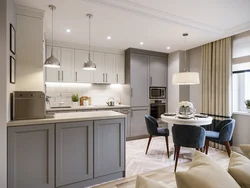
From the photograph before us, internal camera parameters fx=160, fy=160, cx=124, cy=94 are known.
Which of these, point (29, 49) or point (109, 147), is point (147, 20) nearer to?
point (29, 49)

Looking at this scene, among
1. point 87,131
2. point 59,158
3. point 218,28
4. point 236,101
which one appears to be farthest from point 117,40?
point 236,101

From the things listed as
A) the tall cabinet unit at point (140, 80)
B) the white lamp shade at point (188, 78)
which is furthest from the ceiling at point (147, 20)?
the white lamp shade at point (188, 78)

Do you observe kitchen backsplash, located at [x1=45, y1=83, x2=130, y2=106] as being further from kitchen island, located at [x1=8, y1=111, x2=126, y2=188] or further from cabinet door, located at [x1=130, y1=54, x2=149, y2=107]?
kitchen island, located at [x1=8, y1=111, x2=126, y2=188]

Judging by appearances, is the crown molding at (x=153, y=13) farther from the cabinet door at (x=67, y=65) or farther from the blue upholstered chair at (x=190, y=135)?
the cabinet door at (x=67, y=65)

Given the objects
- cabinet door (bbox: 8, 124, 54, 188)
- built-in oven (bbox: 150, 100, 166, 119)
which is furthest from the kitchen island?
built-in oven (bbox: 150, 100, 166, 119)

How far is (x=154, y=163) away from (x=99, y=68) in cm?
284

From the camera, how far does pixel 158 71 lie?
5027 millimetres

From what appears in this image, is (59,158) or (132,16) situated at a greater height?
(132,16)

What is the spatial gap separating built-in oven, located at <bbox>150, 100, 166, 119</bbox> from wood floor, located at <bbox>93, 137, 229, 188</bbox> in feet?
3.22

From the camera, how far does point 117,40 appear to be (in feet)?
12.9

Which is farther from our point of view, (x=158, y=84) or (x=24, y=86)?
(x=158, y=84)

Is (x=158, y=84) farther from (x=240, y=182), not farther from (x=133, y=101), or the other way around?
(x=240, y=182)

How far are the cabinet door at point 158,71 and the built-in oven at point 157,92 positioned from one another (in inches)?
5.0

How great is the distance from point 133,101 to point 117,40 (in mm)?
1733
